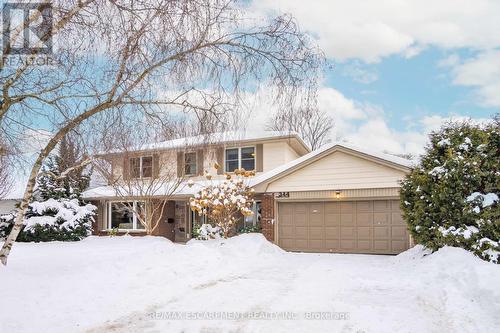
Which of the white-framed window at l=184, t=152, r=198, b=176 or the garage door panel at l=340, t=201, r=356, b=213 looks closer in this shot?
the garage door panel at l=340, t=201, r=356, b=213

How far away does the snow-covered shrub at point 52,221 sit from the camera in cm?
1773

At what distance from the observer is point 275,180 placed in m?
16.0

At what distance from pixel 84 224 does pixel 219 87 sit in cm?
1596

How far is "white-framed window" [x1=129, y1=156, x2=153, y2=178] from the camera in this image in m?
17.7

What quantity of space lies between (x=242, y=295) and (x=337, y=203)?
8.72 meters

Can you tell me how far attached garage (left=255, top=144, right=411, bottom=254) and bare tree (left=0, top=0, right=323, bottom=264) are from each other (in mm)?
9868

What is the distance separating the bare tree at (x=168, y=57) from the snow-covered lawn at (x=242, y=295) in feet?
10.2

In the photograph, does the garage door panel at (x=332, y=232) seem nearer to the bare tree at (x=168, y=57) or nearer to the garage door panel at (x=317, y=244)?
the garage door panel at (x=317, y=244)

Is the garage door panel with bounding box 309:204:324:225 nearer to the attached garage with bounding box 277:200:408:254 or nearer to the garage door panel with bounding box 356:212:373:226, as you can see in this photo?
the attached garage with bounding box 277:200:408:254

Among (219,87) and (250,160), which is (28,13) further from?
(250,160)

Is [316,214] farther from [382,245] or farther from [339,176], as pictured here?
[382,245]

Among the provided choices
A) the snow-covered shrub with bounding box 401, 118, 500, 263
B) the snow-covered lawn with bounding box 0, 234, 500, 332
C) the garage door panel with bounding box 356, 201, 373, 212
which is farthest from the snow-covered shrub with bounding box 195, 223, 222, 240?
the snow-covered shrub with bounding box 401, 118, 500, 263

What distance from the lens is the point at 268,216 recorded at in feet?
53.0

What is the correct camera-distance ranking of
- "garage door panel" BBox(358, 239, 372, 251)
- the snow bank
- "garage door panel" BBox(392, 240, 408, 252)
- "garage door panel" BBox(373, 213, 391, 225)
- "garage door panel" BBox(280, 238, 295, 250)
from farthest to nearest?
1. "garage door panel" BBox(280, 238, 295, 250)
2. "garage door panel" BBox(358, 239, 372, 251)
3. "garage door panel" BBox(373, 213, 391, 225)
4. "garage door panel" BBox(392, 240, 408, 252)
5. the snow bank
